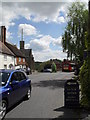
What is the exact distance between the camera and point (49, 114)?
21.5ft

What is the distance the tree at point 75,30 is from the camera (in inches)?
857

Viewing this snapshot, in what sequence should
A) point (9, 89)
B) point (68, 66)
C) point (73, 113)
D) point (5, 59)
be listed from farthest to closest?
point (68, 66) → point (5, 59) → point (73, 113) → point (9, 89)

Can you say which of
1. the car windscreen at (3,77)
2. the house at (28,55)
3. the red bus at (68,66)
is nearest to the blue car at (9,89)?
the car windscreen at (3,77)

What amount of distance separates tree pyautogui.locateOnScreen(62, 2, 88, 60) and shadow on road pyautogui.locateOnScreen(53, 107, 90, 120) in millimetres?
14266

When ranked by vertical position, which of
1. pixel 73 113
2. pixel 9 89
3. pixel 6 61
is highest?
pixel 6 61

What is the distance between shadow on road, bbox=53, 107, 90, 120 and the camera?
625cm

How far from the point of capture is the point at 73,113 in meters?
6.78

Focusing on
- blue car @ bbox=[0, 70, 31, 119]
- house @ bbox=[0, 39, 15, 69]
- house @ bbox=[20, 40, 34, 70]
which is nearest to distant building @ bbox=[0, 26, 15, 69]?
house @ bbox=[0, 39, 15, 69]

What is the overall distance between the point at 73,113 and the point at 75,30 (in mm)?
16810

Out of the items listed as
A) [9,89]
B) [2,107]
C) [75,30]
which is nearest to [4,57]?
[75,30]

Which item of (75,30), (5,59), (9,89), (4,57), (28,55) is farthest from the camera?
(28,55)

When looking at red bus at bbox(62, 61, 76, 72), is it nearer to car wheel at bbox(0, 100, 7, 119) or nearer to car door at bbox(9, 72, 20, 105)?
car door at bbox(9, 72, 20, 105)

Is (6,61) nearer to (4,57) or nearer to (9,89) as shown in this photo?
(4,57)

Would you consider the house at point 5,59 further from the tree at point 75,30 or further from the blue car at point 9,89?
the blue car at point 9,89
